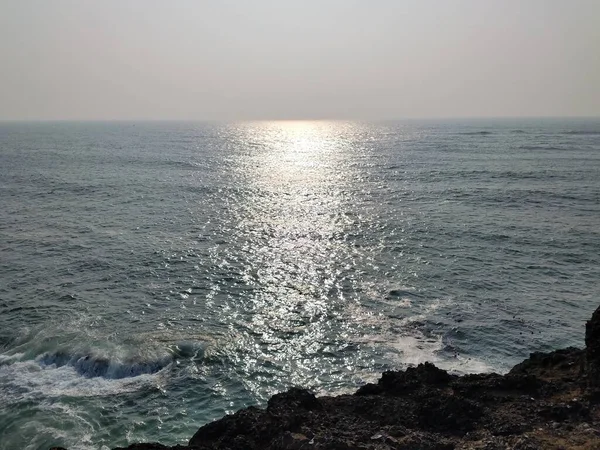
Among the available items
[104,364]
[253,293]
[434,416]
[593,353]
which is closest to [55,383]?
[104,364]

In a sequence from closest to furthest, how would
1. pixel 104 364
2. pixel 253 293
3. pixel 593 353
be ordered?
1. pixel 593 353
2. pixel 104 364
3. pixel 253 293

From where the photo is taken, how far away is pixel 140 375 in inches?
1185

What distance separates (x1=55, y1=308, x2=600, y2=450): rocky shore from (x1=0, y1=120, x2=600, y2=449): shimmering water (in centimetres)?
856

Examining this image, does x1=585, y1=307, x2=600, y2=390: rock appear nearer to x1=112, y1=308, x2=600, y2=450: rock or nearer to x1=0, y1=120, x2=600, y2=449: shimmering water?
x1=112, y1=308, x2=600, y2=450: rock

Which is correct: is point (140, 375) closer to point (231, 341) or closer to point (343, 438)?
point (231, 341)

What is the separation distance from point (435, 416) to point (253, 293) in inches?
1012

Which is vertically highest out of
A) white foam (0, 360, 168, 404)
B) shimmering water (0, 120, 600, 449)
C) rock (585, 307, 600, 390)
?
rock (585, 307, 600, 390)

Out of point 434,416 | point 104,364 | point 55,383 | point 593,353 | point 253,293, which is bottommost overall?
point 55,383

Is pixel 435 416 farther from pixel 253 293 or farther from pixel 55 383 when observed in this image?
pixel 253 293

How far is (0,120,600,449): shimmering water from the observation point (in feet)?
93.6

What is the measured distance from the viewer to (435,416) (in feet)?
59.1

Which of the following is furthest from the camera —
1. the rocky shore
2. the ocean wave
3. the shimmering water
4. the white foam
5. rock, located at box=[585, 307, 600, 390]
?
the ocean wave

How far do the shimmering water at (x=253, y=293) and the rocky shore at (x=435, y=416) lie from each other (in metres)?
8.56

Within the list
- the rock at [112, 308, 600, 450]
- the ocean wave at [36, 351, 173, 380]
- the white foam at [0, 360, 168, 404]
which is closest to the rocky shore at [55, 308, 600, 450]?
the rock at [112, 308, 600, 450]
